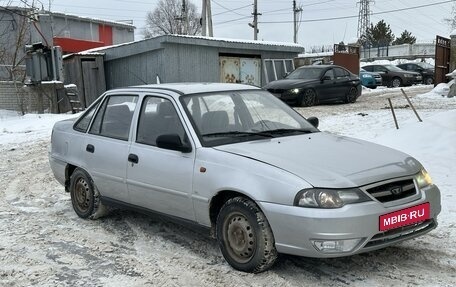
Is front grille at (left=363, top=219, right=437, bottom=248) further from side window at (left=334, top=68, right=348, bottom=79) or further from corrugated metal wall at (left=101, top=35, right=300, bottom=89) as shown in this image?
corrugated metal wall at (left=101, top=35, right=300, bottom=89)

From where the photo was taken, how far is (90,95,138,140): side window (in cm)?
543

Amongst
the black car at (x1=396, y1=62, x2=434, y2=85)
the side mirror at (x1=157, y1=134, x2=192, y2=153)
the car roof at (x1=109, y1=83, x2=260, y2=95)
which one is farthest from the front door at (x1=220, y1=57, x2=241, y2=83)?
the side mirror at (x1=157, y1=134, x2=192, y2=153)

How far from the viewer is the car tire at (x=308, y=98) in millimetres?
16812

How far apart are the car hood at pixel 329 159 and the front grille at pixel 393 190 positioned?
63 millimetres

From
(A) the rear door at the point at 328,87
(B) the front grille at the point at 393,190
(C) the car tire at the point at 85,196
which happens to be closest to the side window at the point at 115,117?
(C) the car tire at the point at 85,196

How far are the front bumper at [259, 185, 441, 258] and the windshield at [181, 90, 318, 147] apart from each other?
98cm

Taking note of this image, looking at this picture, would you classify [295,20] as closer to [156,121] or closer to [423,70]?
[423,70]

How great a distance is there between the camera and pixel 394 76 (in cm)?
3003

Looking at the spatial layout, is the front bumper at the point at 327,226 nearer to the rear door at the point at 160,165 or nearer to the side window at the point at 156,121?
the rear door at the point at 160,165

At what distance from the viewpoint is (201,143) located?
4.52m

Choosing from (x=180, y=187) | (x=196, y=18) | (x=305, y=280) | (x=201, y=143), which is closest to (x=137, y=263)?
(x=180, y=187)

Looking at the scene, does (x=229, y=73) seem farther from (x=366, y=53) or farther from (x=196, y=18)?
(x=196, y=18)

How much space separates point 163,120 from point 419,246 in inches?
106

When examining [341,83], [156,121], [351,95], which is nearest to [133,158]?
[156,121]
